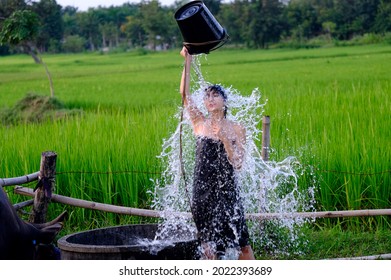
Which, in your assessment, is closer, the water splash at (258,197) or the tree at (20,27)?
the water splash at (258,197)

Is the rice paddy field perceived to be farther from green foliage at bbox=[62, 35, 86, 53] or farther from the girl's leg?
green foliage at bbox=[62, 35, 86, 53]

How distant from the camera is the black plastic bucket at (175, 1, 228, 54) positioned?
12.5 feet

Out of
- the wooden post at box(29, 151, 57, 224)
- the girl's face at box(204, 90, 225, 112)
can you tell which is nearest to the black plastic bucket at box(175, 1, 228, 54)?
the girl's face at box(204, 90, 225, 112)

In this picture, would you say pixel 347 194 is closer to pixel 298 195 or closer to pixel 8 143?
pixel 298 195

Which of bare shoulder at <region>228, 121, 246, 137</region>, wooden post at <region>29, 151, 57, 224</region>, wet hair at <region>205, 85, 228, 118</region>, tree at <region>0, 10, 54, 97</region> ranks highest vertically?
tree at <region>0, 10, 54, 97</region>

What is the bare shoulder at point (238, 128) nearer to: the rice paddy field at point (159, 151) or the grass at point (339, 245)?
the rice paddy field at point (159, 151)

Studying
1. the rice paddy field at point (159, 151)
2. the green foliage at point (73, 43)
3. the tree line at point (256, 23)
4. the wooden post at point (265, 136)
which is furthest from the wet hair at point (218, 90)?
the green foliage at point (73, 43)

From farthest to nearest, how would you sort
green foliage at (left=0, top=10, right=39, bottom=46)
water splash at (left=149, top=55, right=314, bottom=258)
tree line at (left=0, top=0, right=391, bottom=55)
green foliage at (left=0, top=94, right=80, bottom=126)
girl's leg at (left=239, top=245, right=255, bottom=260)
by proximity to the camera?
tree line at (left=0, top=0, right=391, bottom=55), green foliage at (left=0, top=10, right=39, bottom=46), green foliage at (left=0, top=94, right=80, bottom=126), water splash at (left=149, top=55, right=314, bottom=258), girl's leg at (left=239, top=245, right=255, bottom=260)

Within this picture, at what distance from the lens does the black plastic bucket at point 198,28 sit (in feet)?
12.5

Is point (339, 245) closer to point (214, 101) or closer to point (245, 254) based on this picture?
point (245, 254)

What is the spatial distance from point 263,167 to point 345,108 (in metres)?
3.06

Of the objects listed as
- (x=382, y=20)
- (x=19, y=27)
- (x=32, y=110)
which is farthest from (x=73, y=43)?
Answer: (x=32, y=110)

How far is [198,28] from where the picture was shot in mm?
3842

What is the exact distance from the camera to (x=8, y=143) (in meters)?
6.94
